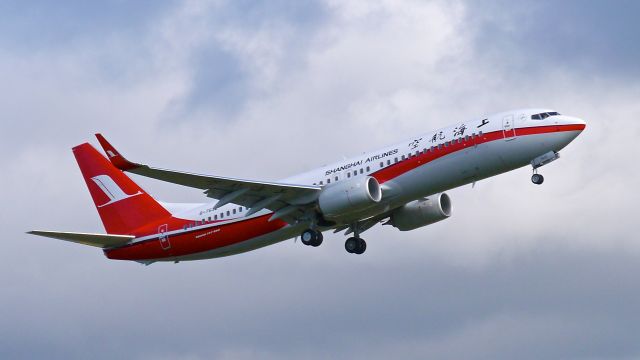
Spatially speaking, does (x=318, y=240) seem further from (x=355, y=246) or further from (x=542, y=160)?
(x=542, y=160)

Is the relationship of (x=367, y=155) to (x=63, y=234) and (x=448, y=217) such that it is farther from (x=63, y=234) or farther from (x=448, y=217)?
(x=63, y=234)

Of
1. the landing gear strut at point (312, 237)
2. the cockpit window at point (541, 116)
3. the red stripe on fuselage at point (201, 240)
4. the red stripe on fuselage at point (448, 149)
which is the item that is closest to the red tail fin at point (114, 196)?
the red stripe on fuselage at point (201, 240)

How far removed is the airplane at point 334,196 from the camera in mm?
55906

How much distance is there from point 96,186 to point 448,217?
19.9 metres

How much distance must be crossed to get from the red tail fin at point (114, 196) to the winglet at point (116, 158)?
42.1 ft

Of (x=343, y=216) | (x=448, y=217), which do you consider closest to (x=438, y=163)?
(x=343, y=216)

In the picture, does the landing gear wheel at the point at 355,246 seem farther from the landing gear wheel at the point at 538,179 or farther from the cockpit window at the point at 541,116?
the cockpit window at the point at 541,116

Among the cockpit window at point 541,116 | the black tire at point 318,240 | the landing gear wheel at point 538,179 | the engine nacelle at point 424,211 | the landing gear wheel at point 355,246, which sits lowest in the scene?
the black tire at point 318,240

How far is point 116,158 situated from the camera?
171 feet

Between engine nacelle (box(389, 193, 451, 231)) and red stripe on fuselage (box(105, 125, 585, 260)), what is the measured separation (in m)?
7.18

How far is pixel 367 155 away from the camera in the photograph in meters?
59.2

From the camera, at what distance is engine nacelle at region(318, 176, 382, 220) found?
56750 mm

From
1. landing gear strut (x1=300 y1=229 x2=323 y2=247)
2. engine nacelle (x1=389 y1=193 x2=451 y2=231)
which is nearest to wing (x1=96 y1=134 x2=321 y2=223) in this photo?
landing gear strut (x1=300 y1=229 x2=323 y2=247)

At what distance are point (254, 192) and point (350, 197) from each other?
4.85 meters
